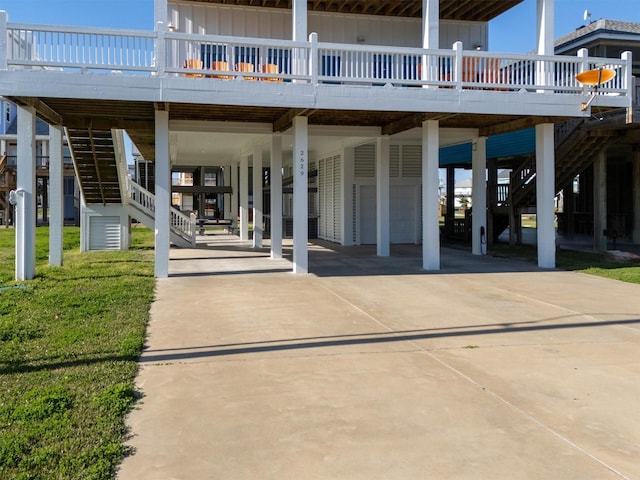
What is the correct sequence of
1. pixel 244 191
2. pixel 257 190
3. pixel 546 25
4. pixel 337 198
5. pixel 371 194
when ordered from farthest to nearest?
pixel 244 191
pixel 337 198
pixel 371 194
pixel 257 190
pixel 546 25

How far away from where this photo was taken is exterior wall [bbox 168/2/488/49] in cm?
1589

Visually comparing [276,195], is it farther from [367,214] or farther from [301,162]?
[367,214]

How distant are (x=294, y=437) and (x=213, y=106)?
973cm

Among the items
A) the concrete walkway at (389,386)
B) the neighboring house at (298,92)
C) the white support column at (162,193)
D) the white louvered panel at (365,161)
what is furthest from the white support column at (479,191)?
the white support column at (162,193)

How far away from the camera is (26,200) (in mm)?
11375

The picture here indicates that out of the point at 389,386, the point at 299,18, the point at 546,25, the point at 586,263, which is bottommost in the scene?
the point at 389,386

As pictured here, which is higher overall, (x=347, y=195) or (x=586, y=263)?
(x=347, y=195)

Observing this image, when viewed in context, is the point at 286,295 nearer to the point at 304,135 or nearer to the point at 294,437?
the point at 304,135

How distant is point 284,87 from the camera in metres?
12.1

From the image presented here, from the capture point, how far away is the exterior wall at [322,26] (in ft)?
52.1

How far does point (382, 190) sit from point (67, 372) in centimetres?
1246

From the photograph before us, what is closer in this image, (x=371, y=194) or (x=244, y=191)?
(x=371, y=194)

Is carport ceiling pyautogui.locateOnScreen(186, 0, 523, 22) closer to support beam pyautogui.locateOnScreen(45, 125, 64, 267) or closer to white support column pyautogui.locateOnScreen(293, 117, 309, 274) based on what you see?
white support column pyautogui.locateOnScreen(293, 117, 309, 274)

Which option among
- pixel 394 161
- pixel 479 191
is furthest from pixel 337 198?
pixel 479 191
